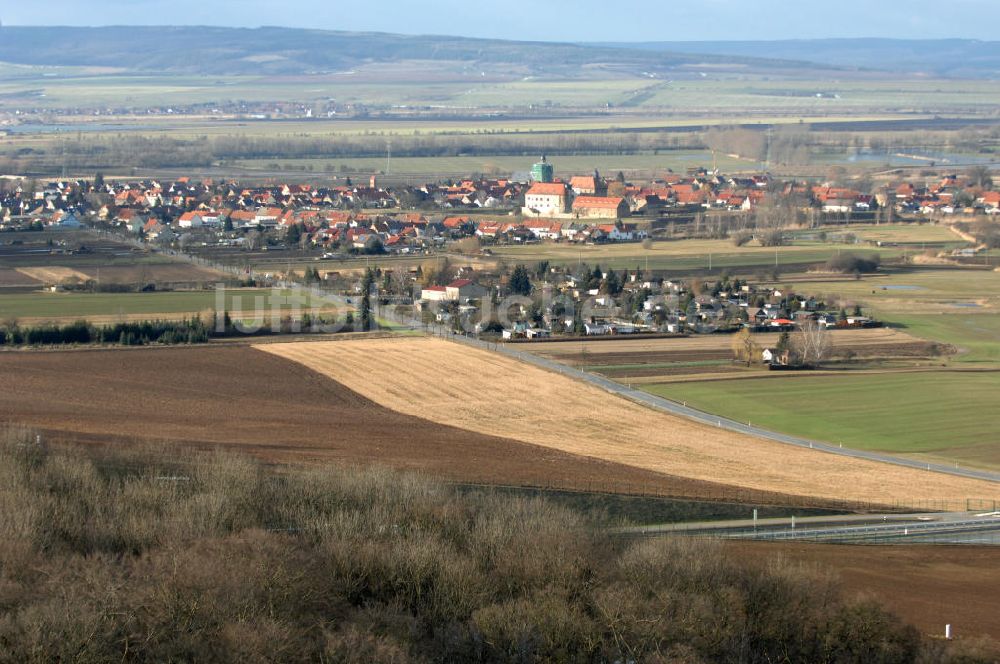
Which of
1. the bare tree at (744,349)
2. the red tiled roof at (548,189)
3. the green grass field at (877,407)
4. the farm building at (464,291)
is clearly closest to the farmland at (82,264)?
the farm building at (464,291)

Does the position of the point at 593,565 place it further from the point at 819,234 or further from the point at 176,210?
the point at 176,210

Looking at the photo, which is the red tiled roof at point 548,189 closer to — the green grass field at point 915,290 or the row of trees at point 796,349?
the green grass field at point 915,290

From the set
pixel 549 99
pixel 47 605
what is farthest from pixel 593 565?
pixel 549 99

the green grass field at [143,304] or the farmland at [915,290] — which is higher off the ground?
the green grass field at [143,304]

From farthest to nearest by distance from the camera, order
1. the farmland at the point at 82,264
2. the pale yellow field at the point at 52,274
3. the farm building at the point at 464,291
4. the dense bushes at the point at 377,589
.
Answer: the farmland at the point at 82,264
the pale yellow field at the point at 52,274
the farm building at the point at 464,291
the dense bushes at the point at 377,589

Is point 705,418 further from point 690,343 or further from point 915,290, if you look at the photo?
point 915,290
